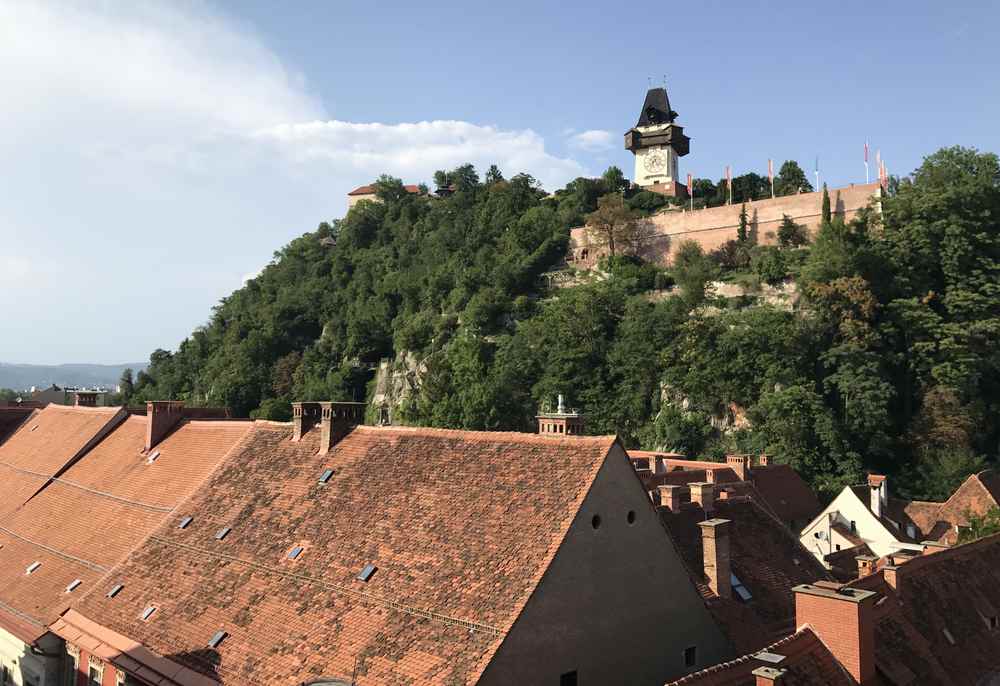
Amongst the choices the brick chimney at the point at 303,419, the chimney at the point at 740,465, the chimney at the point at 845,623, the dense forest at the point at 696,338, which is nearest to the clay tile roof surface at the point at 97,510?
the brick chimney at the point at 303,419

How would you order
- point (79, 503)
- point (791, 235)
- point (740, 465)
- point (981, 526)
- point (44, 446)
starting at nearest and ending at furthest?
point (79, 503) < point (44, 446) < point (981, 526) < point (740, 465) < point (791, 235)

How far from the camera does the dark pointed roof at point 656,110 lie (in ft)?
327

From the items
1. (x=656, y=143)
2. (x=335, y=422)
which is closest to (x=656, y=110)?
(x=656, y=143)

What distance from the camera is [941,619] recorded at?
17281 millimetres

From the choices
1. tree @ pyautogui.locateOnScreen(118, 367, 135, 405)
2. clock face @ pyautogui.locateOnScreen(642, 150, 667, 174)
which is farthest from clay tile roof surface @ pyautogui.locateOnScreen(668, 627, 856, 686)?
tree @ pyautogui.locateOnScreen(118, 367, 135, 405)

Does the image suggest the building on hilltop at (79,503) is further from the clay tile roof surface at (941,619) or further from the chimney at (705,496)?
the clay tile roof surface at (941,619)

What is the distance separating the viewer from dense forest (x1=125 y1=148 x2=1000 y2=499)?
50719mm

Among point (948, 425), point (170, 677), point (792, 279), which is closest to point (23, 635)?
point (170, 677)

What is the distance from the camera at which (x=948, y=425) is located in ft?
160

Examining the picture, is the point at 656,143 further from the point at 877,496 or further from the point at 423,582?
the point at 423,582

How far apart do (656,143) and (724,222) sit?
26.9 meters

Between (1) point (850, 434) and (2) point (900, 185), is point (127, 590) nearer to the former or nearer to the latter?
(1) point (850, 434)

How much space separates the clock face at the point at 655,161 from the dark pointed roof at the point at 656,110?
4288mm

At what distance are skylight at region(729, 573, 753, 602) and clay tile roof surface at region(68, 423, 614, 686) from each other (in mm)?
7123
